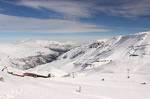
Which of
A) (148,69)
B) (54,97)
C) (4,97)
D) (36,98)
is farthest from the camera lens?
(148,69)

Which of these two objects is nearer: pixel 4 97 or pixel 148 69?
pixel 4 97

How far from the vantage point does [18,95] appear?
2297 cm

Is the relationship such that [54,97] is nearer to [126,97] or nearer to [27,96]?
[27,96]

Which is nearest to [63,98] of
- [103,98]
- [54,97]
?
[54,97]

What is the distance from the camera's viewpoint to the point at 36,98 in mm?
22203

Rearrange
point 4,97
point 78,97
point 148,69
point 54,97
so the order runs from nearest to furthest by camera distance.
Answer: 1. point 4,97
2. point 54,97
3. point 78,97
4. point 148,69

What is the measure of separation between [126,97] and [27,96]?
1427 cm

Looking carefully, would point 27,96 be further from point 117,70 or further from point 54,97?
point 117,70

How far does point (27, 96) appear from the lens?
22.8 metres

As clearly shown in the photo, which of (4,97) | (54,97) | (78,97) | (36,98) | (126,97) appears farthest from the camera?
(126,97)

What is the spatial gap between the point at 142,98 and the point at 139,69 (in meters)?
168

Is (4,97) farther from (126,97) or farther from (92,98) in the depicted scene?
(126,97)

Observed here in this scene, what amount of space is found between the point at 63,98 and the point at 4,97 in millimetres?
5839

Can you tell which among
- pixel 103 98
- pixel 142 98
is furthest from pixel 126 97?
pixel 103 98
